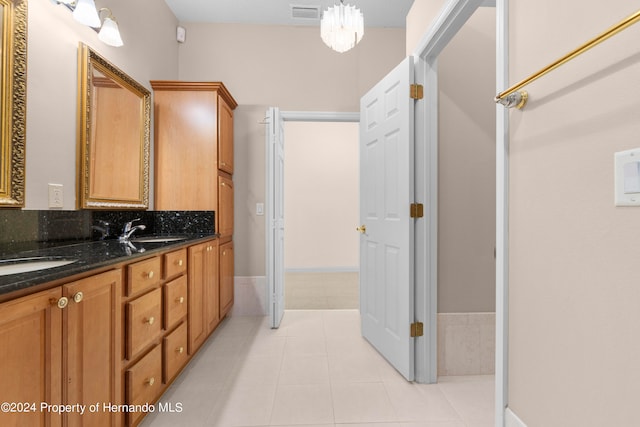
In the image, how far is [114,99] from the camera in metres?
2.10

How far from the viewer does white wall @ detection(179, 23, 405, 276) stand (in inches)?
126

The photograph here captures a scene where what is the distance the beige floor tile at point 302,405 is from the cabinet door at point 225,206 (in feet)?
4.85

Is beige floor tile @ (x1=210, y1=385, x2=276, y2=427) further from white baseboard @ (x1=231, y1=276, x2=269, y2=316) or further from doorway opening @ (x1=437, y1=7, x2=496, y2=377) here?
white baseboard @ (x1=231, y1=276, x2=269, y2=316)

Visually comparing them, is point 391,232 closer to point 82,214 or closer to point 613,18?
point 613,18

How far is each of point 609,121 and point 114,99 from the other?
8.75ft

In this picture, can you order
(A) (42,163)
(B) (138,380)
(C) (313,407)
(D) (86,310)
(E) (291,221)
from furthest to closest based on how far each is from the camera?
(E) (291,221), (C) (313,407), (A) (42,163), (B) (138,380), (D) (86,310)

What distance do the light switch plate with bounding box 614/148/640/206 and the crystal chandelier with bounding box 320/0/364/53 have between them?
1934 mm

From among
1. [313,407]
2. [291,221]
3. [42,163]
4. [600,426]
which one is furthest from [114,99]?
[291,221]

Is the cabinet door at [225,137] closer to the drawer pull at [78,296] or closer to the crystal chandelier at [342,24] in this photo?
the crystal chandelier at [342,24]

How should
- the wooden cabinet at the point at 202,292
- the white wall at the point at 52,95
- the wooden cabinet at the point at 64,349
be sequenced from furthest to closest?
the wooden cabinet at the point at 202,292 → the white wall at the point at 52,95 → the wooden cabinet at the point at 64,349

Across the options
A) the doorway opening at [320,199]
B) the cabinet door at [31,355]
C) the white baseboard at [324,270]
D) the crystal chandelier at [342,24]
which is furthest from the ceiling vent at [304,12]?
the white baseboard at [324,270]

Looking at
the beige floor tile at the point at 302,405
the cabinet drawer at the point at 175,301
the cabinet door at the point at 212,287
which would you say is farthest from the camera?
the cabinet door at the point at 212,287

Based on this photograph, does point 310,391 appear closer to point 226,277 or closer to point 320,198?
point 226,277

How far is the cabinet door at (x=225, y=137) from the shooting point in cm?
267
